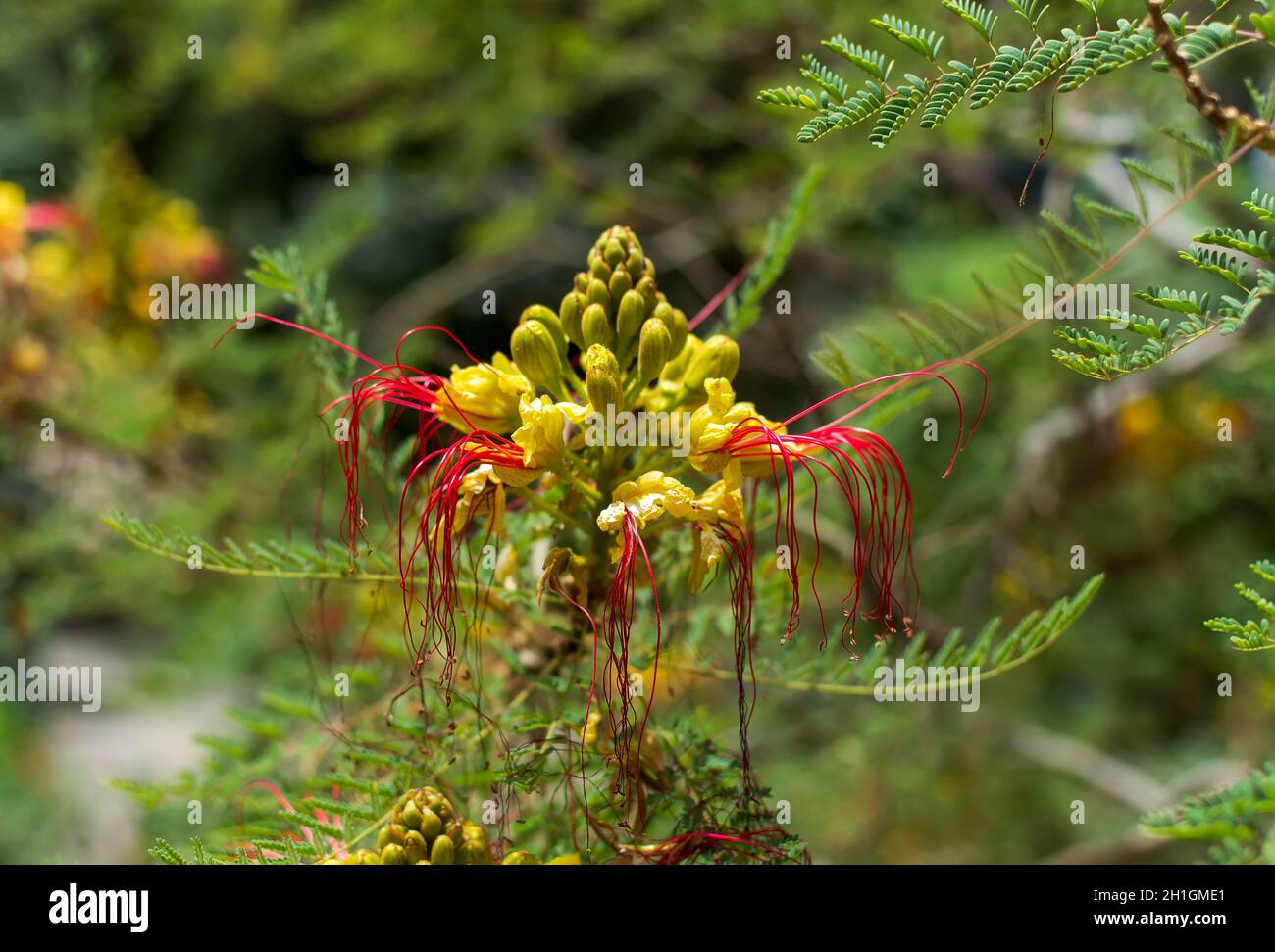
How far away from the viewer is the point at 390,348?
3980mm

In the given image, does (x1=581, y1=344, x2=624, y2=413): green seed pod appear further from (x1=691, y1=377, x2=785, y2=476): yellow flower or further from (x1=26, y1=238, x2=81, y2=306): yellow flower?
(x1=26, y1=238, x2=81, y2=306): yellow flower

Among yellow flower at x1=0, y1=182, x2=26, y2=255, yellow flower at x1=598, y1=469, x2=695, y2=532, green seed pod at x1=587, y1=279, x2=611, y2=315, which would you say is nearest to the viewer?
Result: yellow flower at x1=598, y1=469, x2=695, y2=532

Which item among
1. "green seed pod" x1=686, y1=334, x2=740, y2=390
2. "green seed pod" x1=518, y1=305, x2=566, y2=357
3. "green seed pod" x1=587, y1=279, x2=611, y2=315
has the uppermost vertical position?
"green seed pod" x1=587, y1=279, x2=611, y2=315

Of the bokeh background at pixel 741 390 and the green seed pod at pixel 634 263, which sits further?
the bokeh background at pixel 741 390

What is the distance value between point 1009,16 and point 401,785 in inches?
107

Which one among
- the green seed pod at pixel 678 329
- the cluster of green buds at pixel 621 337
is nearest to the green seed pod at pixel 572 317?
the cluster of green buds at pixel 621 337

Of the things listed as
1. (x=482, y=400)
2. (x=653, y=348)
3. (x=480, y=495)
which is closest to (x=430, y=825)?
(x=480, y=495)

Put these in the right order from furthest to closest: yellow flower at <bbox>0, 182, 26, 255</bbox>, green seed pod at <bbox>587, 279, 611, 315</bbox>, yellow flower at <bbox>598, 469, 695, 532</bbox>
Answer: yellow flower at <bbox>0, 182, 26, 255</bbox>, green seed pod at <bbox>587, 279, 611, 315</bbox>, yellow flower at <bbox>598, 469, 695, 532</bbox>

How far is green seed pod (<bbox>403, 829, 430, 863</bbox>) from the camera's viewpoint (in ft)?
3.48

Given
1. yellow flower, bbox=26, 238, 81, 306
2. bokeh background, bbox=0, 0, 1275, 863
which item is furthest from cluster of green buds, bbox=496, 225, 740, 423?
yellow flower, bbox=26, 238, 81, 306

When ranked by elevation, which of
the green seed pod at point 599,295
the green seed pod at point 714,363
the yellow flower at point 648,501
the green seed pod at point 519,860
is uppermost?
the green seed pod at point 599,295

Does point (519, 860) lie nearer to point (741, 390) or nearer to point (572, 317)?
point (572, 317)

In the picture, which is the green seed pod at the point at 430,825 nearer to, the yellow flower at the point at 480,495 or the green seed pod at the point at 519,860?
the green seed pod at the point at 519,860

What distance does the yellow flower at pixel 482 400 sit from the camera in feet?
3.66
